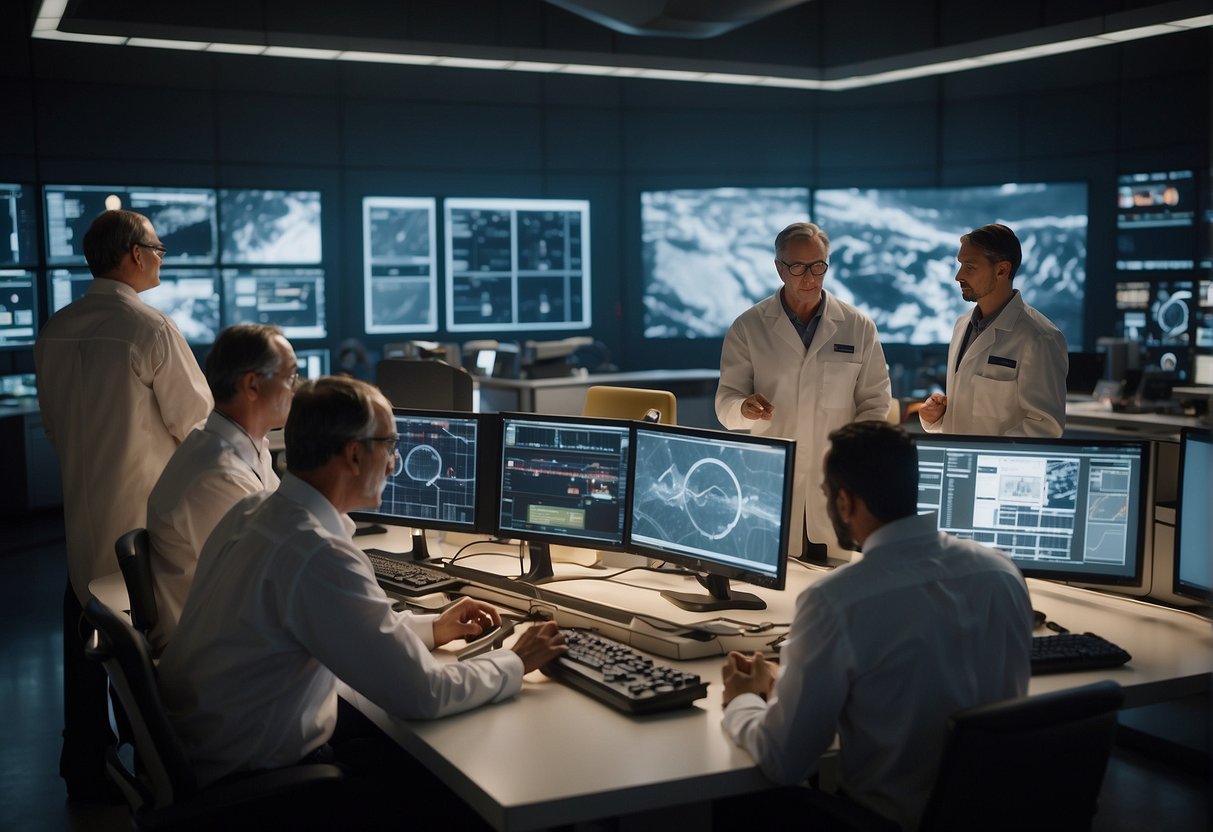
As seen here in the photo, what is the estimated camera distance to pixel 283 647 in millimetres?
1912

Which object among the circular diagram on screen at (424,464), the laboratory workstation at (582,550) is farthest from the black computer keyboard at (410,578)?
the circular diagram on screen at (424,464)

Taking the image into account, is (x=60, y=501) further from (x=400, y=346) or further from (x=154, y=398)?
(x=154, y=398)

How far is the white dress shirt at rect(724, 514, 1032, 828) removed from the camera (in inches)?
67.8

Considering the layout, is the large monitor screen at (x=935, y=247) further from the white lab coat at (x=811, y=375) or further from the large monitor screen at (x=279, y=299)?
the white lab coat at (x=811, y=375)

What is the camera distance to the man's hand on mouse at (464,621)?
2.39 m

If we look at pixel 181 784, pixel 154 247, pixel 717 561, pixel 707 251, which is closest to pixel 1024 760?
pixel 717 561

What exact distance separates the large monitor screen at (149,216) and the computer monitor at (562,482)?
19.7 ft

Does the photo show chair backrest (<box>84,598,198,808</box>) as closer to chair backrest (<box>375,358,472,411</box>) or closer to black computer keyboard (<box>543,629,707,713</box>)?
black computer keyboard (<box>543,629,707,713</box>)

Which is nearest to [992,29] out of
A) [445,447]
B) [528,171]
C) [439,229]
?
[528,171]

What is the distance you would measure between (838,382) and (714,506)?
1.27m

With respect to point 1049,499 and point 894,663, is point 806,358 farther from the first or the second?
point 894,663

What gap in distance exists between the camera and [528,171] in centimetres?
972

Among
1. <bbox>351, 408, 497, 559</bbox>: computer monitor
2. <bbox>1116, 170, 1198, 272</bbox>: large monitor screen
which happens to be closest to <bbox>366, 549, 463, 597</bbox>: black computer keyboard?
<bbox>351, 408, 497, 559</bbox>: computer monitor

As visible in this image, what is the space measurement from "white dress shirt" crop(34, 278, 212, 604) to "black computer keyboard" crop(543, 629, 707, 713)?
1677 millimetres
